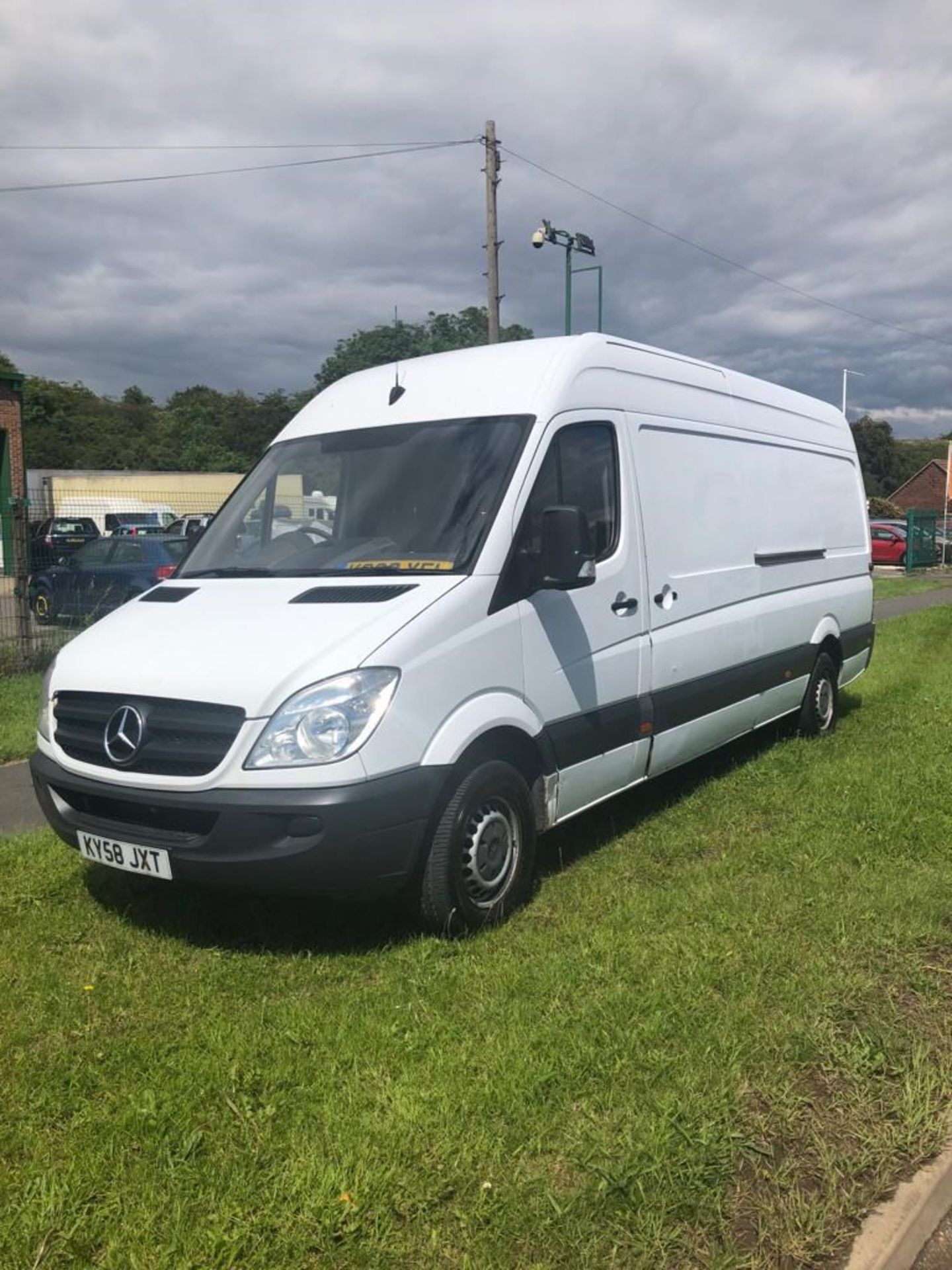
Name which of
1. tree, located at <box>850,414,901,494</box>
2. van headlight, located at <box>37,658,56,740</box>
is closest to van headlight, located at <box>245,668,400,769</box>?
van headlight, located at <box>37,658,56,740</box>

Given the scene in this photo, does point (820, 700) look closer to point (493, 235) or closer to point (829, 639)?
point (829, 639)

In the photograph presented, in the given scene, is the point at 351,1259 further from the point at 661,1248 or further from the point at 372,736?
the point at 372,736

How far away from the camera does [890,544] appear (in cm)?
3344

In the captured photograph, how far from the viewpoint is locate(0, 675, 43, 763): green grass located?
301 inches

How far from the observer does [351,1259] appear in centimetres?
237

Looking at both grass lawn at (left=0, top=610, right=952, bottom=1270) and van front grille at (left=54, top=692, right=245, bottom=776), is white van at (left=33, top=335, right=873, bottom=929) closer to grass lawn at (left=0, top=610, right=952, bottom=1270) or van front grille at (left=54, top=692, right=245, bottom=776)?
van front grille at (left=54, top=692, right=245, bottom=776)

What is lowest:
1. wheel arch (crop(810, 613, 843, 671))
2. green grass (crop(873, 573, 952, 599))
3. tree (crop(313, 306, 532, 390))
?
green grass (crop(873, 573, 952, 599))

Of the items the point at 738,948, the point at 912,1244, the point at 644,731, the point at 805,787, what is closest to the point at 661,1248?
the point at 912,1244

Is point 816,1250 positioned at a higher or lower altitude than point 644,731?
lower

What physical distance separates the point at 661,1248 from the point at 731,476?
190 inches

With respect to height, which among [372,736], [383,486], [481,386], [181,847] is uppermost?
[481,386]

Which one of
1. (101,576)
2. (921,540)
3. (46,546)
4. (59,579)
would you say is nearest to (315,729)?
(46,546)

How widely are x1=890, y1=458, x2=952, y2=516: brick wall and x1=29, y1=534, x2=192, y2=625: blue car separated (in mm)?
77173

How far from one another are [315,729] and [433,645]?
0.55 meters
